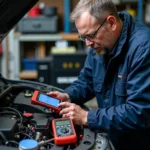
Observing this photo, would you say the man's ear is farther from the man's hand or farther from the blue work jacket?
the man's hand

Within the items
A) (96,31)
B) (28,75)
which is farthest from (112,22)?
(28,75)

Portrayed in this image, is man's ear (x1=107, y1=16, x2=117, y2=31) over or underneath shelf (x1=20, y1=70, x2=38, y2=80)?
over

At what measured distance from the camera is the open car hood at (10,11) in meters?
1.36

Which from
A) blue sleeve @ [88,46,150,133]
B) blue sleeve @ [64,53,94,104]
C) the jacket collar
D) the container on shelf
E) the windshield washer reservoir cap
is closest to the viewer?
the windshield washer reservoir cap

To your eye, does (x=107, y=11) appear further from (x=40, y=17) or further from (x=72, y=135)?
(x=40, y=17)

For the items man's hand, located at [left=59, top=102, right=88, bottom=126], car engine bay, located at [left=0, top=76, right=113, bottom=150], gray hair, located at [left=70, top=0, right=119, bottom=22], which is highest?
gray hair, located at [left=70, top=0, right=119, bottom=22]

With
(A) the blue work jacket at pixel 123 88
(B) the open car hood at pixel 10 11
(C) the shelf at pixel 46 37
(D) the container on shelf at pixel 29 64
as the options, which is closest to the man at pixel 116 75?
(A) the blue work jacket at pixel 123 88

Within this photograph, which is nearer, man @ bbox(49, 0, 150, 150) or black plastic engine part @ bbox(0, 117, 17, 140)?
black plastic engine part @ bbox(0, 117, 17, 140)

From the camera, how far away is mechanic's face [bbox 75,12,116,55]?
139cm

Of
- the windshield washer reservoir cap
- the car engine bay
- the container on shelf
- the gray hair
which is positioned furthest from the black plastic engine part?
the container on shelf

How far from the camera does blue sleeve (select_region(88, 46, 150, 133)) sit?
1293 mm

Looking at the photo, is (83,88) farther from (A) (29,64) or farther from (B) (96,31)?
(A) (29,64)

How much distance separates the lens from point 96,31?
55.0 inches

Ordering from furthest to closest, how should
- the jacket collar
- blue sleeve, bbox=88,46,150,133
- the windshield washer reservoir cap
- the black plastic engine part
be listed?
the jacket collar < blue sleeve, bbox=88,46,150,133 < the black plastic engine part < the windshield washer reservoir cap
